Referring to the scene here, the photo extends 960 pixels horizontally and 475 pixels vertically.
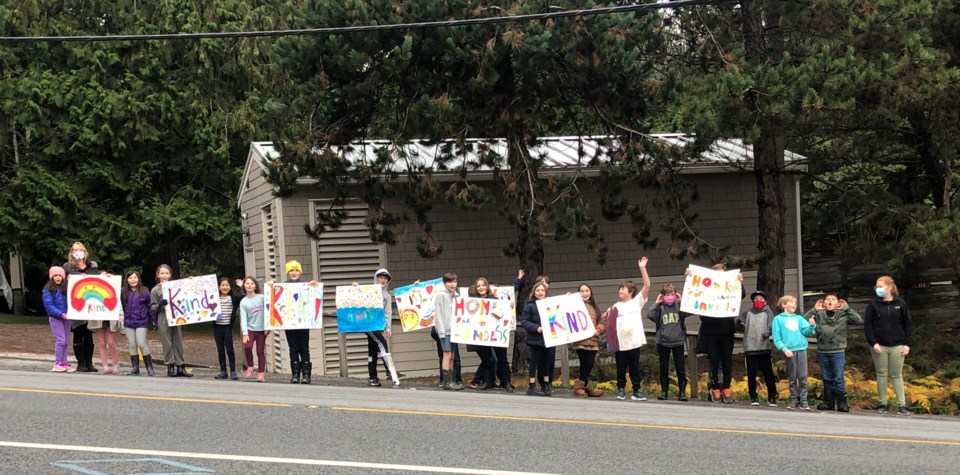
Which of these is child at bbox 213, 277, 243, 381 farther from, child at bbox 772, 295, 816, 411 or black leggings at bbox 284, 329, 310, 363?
child at bbox 772, 295, 816, 411

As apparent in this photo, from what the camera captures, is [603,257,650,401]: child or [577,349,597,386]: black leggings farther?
[577,349,597,386]: black leggings

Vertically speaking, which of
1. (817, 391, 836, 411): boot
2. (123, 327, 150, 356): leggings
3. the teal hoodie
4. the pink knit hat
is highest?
the pink knit hat

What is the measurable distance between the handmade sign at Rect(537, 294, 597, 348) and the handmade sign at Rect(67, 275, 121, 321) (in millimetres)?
6452

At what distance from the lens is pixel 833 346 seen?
14383 mm

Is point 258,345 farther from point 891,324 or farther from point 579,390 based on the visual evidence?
point 891,324

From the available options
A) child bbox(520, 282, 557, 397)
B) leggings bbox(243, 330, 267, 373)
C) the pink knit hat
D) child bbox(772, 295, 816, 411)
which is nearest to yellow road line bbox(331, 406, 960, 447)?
child bbox(520, 282, 557, 397)

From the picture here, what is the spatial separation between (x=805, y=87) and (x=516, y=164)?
4.77m

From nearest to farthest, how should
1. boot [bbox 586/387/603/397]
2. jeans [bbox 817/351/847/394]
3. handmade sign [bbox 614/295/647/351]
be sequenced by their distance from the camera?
jeans [bbox 817/351/847/394] < handmade sign [bbox 614/295/647/351] < boot [bbox 586/387/603/397]

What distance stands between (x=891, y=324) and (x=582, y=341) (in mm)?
4270

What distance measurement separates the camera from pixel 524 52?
1636 centimetres

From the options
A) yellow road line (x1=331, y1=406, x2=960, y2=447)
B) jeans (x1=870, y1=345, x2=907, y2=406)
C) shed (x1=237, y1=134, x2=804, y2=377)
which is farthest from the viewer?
shed (x1=237, y1=134, x2=804, y2=377)

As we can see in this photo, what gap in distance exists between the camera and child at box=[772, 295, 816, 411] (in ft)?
47.9

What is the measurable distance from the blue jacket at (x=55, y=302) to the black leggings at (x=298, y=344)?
→ 132 inches

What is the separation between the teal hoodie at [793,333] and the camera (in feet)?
47.8
